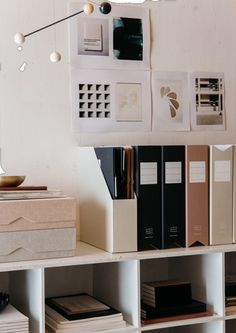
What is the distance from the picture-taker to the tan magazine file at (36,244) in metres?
2.08

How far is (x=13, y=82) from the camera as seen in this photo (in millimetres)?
2484

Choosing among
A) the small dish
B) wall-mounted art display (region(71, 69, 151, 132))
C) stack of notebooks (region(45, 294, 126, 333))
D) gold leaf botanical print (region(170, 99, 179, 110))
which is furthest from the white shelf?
gold leaf botanical print (region(170, 99, 179, 110))

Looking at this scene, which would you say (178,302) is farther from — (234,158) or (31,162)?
(31,162)

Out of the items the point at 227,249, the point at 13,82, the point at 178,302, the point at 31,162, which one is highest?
the point at 13,82

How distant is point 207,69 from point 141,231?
970mm

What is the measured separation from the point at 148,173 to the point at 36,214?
0.49 meters

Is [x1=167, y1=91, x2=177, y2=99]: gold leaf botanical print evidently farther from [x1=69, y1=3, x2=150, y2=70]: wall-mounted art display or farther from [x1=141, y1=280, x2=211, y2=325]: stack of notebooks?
[x1=141, y1=280, x2=211, y2=325]: stack of notebooks

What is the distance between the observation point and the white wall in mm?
2479

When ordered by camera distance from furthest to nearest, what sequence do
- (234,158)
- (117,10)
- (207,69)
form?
(207,69), (117,10), (234,158)

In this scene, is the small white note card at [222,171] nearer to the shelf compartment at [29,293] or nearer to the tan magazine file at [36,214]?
the tan magazine file at [36,214]

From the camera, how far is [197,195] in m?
2.44

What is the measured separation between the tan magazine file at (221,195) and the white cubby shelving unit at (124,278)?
0.20 feet

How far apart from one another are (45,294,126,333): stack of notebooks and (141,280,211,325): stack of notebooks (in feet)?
0.46

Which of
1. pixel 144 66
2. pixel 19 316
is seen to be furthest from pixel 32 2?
pixel 19 316
